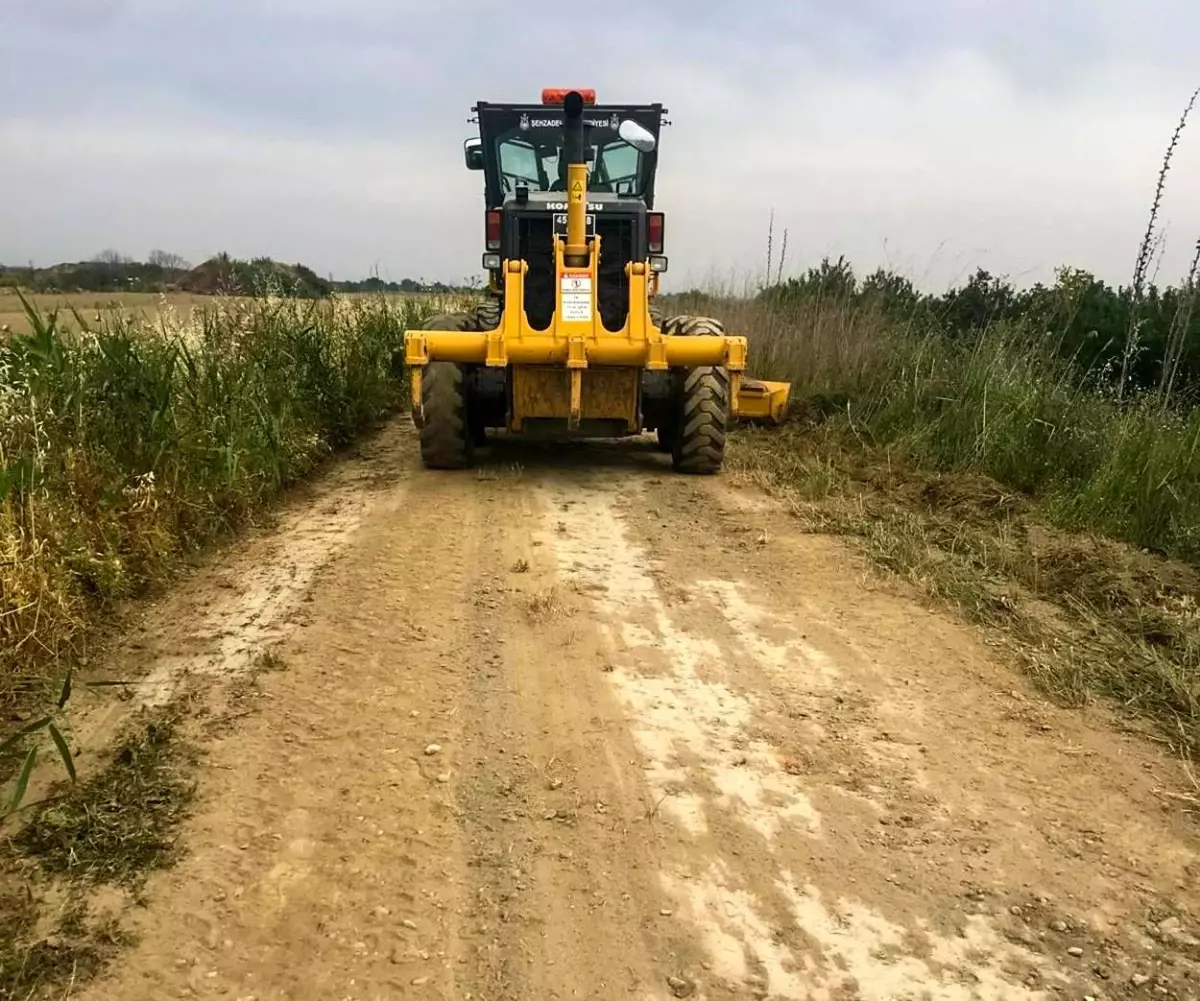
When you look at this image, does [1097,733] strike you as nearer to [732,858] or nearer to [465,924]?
[732,858]

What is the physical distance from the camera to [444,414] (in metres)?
6.89

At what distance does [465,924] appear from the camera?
2.34 metres

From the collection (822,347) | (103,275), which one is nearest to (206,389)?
(822,347)

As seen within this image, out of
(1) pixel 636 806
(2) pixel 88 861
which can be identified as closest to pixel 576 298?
(1) pixel 636 806

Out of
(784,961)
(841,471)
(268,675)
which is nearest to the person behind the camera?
(784,961)

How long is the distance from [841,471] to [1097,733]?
12.5ft

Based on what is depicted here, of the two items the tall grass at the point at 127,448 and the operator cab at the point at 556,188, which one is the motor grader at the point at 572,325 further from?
the tall grass at the point at 127,448

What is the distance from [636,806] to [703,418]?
4546mm

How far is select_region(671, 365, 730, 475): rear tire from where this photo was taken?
7.06 meters

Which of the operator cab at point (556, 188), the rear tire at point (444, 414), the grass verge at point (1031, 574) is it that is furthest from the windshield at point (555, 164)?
the grass verge at point (1031, 574)

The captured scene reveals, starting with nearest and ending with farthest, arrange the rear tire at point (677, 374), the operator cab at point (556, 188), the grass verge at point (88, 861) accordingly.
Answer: the grass verge at point (88, 861) < the rear tire at point (677, 374) < the operator cab at point (556, 188)

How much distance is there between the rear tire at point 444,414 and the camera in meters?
6.88

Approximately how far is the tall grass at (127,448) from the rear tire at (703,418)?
9.08 feet

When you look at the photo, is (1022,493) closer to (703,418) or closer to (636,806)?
(703,418)
